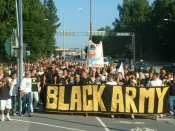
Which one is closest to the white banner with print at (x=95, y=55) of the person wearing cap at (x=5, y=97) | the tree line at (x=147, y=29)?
the person wearing cap at (x=5, y=97)

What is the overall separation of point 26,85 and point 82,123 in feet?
9.24

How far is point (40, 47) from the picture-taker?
3869cm

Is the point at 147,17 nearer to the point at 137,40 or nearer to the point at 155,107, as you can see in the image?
the point at 137,40

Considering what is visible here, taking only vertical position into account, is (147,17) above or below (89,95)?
above

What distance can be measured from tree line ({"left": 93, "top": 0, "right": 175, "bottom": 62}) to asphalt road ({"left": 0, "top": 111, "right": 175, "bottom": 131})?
6485cm

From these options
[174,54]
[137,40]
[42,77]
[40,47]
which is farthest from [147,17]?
[42,77]

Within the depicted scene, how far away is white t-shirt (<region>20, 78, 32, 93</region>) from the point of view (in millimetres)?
15810

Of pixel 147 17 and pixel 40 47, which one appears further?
pixel 147 17

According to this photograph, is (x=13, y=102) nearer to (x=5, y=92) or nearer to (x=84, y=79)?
(x=5, y=92)

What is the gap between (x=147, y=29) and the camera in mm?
98188

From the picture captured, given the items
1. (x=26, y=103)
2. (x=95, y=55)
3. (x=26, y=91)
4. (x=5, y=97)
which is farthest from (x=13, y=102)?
(x=95, y=55)

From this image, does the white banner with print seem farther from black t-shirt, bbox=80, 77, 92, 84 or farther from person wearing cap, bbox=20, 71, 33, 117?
person wearing cap, bbox=20, 71, 33, 117

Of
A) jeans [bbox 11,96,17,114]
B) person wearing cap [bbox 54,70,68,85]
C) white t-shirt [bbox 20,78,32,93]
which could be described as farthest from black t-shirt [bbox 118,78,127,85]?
jeans [bbox 11,96,17,114]

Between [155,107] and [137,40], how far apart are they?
3409 inches
